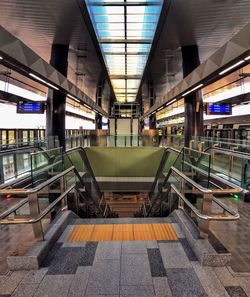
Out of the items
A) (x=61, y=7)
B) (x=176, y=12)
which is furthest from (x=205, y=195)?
(x=61, y=7)

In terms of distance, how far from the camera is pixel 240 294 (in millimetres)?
2074

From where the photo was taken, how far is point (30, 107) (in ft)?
33.2

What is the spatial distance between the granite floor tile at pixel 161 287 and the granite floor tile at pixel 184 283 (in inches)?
1.4

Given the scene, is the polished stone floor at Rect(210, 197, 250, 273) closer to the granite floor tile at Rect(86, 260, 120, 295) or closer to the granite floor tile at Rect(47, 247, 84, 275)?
the granite floor tile at Rect(86, 260, 120, 295)

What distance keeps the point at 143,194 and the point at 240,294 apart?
12.3 meters

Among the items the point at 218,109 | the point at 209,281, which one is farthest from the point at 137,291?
the point at 218,109

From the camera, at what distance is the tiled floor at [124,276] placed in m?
2.12

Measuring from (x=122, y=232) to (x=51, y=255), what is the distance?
1.10 m

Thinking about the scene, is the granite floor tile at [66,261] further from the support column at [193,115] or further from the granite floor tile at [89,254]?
the support column at [193,115]

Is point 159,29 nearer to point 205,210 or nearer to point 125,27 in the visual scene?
point 125,27

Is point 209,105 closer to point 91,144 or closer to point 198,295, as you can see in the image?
point 91,144

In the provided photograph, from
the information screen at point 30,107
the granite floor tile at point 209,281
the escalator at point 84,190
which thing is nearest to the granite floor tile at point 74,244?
the granite floor tile at point 209,281

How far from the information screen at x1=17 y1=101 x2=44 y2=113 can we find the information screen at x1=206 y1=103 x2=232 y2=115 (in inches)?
281

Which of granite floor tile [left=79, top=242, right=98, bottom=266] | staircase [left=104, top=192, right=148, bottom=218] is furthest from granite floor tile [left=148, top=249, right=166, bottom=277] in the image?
staircase [left=104, top=192, right=148, bottom=218]
